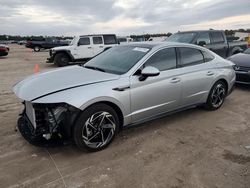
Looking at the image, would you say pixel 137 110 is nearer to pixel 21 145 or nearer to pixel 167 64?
pixel 167 64

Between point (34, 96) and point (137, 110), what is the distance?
1.61 meters

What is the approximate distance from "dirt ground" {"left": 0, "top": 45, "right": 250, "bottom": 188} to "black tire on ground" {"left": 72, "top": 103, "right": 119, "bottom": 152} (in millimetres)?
164

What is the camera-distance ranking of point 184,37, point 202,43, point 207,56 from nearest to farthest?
point 207,56
point 202,43
point 184,37

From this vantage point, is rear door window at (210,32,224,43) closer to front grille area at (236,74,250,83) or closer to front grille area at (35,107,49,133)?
front grille area at (236,74,250,83)

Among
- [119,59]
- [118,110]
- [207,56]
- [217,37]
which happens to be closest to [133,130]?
[118,110]

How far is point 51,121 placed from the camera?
3.30 meters

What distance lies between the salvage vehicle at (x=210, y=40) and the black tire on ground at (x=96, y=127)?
7011mm

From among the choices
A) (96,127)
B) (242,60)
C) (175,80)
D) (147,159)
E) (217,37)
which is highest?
(217,37)

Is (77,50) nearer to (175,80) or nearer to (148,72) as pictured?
(175,80)

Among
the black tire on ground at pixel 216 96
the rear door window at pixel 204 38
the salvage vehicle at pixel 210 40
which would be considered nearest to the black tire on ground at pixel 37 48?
the salvage vehicle at pixel 210 40

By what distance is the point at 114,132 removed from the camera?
373 centimetres

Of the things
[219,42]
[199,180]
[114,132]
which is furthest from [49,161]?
[219,42]

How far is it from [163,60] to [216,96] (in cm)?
188

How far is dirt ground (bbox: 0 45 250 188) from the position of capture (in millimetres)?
2977
